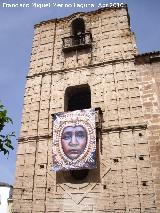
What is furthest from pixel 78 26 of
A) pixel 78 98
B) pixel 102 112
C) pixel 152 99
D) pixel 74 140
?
pixel 74 140

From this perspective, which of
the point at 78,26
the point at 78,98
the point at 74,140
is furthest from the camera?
the point at 78,26

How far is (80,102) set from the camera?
15.4 metres

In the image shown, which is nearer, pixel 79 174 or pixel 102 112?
pixel 79 174

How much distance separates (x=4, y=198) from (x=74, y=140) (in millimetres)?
28201

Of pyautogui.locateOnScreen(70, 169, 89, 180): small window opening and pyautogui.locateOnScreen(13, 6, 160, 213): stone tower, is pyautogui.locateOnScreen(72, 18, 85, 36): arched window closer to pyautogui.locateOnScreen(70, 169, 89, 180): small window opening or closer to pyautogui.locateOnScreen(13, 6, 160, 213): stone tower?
pyautogui.locateOnScreen(13, 6, 160, 213): stone tower

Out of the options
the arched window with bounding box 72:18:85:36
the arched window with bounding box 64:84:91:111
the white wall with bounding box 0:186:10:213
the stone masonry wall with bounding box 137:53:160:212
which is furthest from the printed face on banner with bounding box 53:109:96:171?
the white wall with bounding box 0:186:10:213

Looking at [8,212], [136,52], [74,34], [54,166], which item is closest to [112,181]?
[54,166]

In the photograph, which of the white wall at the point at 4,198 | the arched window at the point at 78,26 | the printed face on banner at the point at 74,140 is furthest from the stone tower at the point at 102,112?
the white wall at the point at 4,198

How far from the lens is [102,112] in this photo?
1306 cm

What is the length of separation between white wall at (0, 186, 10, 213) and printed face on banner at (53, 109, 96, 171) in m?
27.3

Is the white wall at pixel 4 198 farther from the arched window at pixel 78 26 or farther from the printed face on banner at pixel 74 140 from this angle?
the printed face on banner at pixel 74 140

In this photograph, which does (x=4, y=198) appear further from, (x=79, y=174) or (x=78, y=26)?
(x=79, y=174)

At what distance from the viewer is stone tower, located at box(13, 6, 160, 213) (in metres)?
11.2

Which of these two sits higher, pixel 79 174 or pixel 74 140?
pixel 74 140
